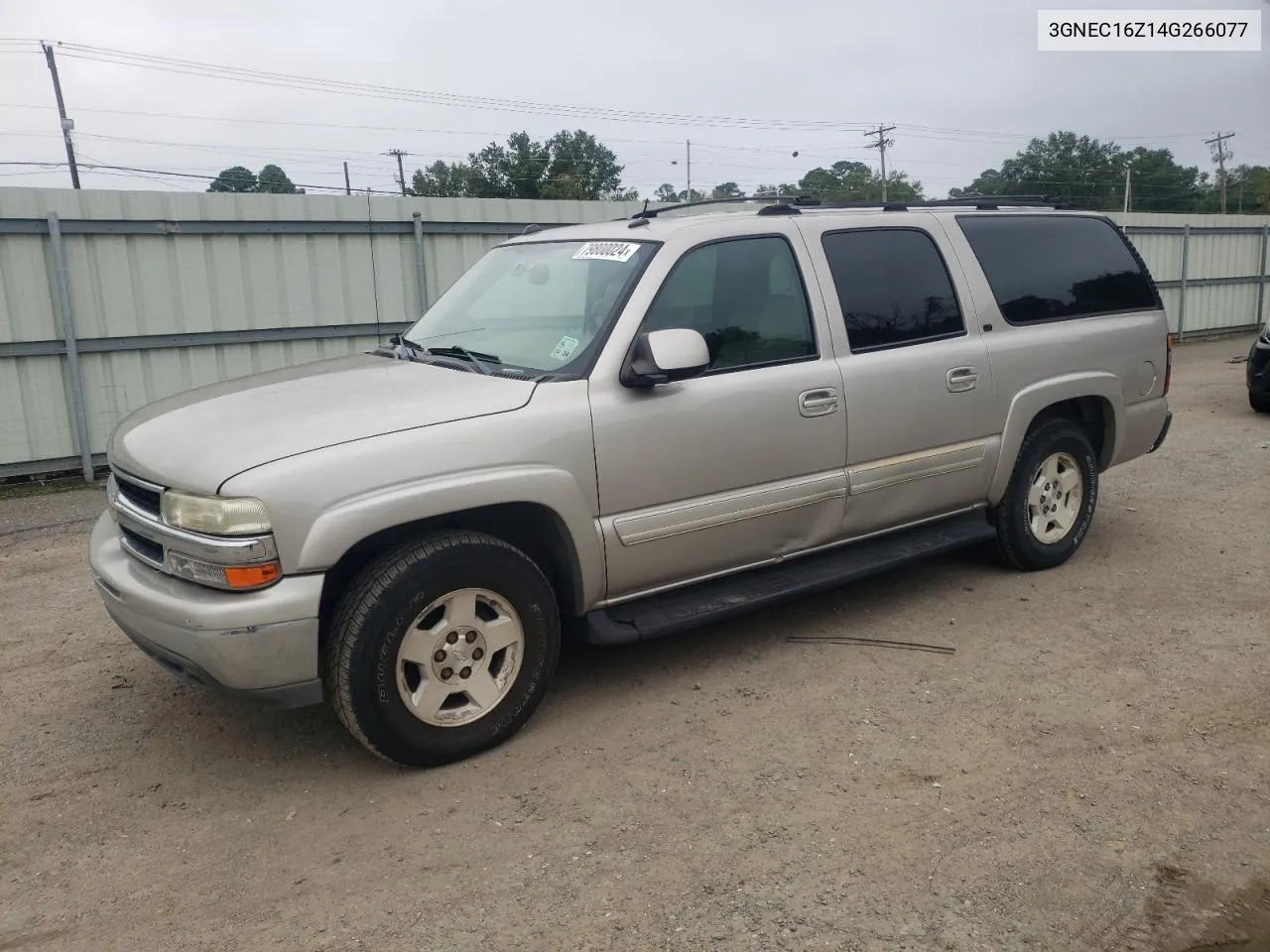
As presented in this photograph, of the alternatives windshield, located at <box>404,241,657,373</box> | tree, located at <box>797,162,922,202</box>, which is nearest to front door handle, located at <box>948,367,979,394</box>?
windshield, located at <box>404,241,657,373</box>

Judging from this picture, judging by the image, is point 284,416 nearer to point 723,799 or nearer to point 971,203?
point 723,799

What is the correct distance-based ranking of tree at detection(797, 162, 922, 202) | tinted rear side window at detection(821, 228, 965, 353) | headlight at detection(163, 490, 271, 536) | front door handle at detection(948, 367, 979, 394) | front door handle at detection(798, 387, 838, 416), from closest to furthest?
1. headlight at detection(163, 490, 271, 536)
2. front door handle at detection(798, 387, 838, 416)
3. tinted rear side window at detection(821, 228, 965, 353)
4. front door handle at detection(948, 367, 979, 394)
5. tree at detection(797, 162, 922, 202)

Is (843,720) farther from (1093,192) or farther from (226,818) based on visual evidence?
(1093,192)

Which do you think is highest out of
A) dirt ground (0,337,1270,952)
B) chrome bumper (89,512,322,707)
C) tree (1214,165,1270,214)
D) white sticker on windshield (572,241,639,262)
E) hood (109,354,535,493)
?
tree (1214,165,1270,214)

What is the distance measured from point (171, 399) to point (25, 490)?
516 cm

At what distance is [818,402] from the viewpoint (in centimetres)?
444

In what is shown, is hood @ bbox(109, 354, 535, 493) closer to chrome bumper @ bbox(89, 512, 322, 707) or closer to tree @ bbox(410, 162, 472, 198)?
chrome bumper @ bbox(89, 512, 322, 707)

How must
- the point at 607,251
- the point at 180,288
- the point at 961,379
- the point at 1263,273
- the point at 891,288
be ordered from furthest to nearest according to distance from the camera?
the point at 1263,273, the point at 180,288, the point at 961,379, the point at 891,288, the point at 607,251

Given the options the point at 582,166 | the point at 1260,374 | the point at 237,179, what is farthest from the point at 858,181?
the point at 1260,374

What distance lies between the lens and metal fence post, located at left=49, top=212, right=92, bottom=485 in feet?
27.2

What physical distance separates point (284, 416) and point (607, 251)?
153cm

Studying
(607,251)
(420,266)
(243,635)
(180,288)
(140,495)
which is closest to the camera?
(243,635)

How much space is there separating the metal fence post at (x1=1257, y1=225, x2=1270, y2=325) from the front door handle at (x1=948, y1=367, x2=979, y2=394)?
58.5ft

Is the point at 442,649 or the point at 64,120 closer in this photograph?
the point at 442,649
